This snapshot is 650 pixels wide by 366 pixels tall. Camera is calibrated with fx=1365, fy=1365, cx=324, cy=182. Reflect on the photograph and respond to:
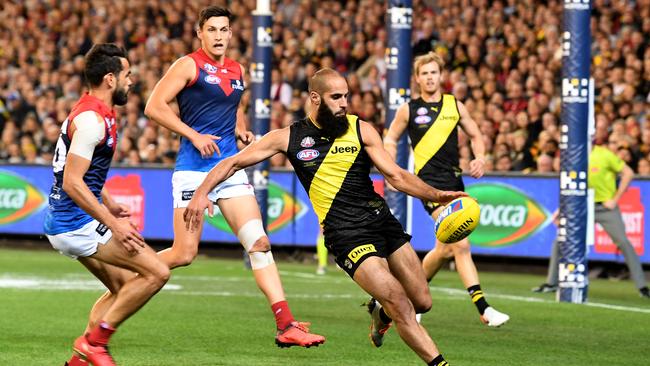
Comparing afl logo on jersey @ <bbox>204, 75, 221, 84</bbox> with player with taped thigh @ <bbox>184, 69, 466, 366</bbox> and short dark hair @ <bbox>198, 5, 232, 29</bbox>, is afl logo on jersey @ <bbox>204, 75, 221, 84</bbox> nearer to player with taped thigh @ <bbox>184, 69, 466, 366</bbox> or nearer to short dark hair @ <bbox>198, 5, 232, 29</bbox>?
short dark hair @ <bbox>198, 5, 232, 29</bbox>

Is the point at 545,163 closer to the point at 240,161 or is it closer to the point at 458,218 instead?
the point at 458,218

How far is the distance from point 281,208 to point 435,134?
10.8m

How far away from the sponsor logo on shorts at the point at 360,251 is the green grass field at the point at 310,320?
1.65m

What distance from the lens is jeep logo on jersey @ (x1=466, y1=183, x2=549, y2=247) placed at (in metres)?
22.0

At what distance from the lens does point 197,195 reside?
9.49m

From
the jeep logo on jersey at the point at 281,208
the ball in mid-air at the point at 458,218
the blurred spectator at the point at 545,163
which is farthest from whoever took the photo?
the jeep logo on jersey at the point at 281,208

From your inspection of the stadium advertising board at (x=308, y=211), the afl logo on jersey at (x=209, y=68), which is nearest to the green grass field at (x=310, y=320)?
the stadium advertising board at (x=308, y=211)

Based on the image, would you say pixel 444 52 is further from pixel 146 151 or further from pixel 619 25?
pixel 146 151

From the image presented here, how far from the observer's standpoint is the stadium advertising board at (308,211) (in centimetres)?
2141

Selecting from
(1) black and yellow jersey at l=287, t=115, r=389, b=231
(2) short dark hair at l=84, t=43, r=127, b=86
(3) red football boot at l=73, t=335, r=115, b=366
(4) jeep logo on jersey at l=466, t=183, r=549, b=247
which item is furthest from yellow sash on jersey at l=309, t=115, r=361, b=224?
(4) jeep logo on jersey at l=466, t=183, r=549, b=247

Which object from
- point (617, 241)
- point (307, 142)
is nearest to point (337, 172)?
point (307, 142)

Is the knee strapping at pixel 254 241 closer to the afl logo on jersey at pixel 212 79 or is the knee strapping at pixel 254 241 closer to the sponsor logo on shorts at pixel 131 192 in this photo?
the afl logo on jersey at pixel 212 79

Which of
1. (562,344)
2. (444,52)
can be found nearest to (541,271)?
(444,52)

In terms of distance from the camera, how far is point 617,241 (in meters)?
18.6
